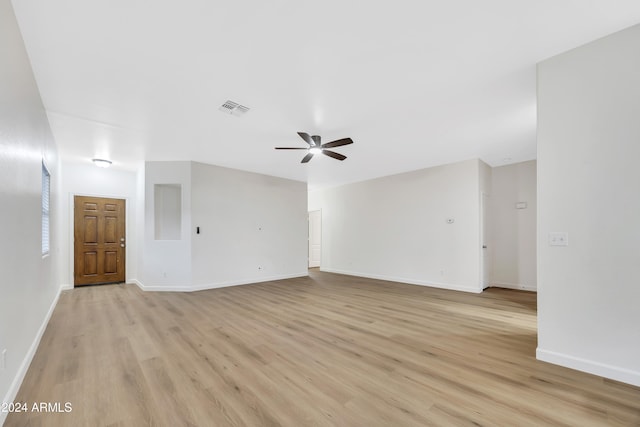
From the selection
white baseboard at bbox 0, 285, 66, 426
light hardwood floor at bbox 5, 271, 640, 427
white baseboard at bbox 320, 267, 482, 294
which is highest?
white baseboard at bbox 0, 285, 66, 426

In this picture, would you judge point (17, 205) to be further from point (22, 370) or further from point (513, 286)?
point (513, 286)

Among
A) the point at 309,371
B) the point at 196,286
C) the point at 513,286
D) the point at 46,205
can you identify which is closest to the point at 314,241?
the point at 196,286

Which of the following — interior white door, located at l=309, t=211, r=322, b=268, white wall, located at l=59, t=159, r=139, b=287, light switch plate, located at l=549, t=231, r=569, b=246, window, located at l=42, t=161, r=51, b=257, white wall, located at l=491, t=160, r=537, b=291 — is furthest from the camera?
interior white door, located at l=309, t=211, r=322, b=268

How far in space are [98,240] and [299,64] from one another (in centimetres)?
665

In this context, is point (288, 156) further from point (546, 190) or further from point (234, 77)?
point (546, 190)

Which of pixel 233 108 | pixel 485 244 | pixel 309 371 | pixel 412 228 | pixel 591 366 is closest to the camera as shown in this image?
pixel 591 366

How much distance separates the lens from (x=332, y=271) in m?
8.27

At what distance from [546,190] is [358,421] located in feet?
8.15

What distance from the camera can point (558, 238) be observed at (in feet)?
7.52

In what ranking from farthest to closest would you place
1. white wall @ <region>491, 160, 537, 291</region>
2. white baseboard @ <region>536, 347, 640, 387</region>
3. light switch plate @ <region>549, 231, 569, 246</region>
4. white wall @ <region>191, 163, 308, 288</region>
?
white wall @ <region>191, 163, 308, 288</region> < white wall @ <region>491, 160, 537, 291</region> < light switch plate @ <region>549, 231, 569, 246</region> < white baseboard @ <region>536, 347, 640, 387</region>

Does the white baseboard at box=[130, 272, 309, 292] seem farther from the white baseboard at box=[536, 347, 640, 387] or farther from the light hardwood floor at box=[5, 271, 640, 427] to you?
the white baseboard at box=[536, 347, 640, 387]

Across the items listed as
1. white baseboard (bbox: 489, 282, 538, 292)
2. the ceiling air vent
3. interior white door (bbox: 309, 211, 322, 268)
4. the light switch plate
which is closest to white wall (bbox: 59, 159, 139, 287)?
the ceiling air vent

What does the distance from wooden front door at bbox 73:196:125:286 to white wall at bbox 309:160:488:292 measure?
5653 mm

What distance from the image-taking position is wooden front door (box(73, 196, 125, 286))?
19.5 feet
